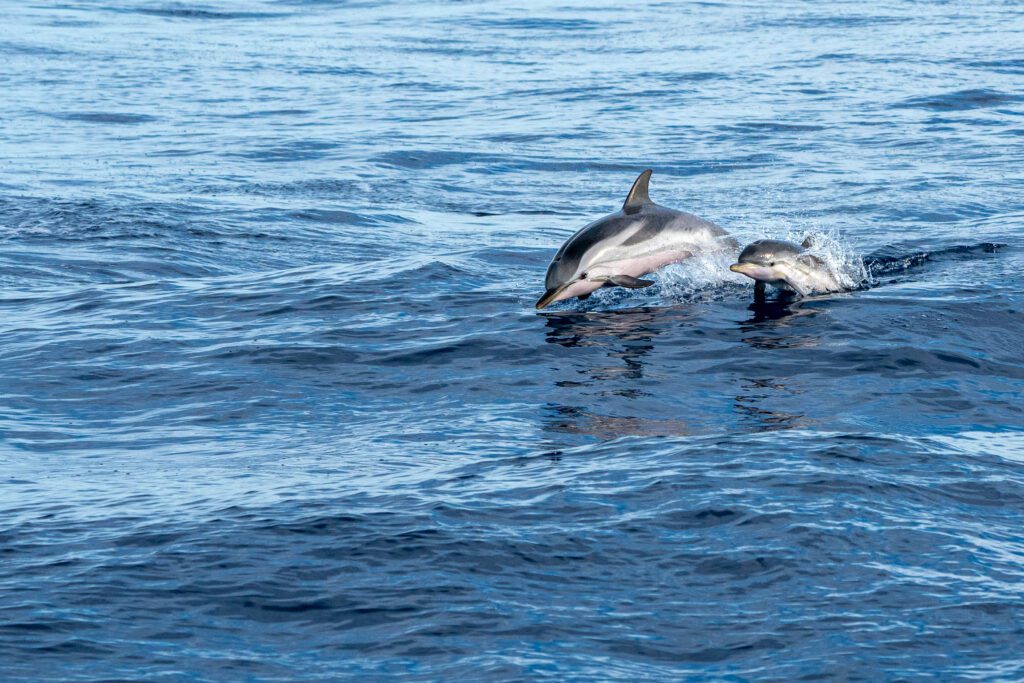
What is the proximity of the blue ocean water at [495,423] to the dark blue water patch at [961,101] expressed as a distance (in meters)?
2.89

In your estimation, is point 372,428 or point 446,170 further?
point 446,170

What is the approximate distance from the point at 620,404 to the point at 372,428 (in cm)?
163

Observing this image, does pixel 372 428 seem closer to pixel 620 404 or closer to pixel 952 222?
pixel 620 404

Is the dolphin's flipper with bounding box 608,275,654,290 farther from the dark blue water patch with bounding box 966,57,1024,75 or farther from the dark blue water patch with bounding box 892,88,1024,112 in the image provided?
the dark blue water patch with bounding box 966,57,1024,75

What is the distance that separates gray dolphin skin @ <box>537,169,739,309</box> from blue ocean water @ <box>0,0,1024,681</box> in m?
0.36

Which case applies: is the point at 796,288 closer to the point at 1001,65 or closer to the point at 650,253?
the point at 650,253

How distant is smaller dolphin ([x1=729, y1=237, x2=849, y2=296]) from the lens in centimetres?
1132

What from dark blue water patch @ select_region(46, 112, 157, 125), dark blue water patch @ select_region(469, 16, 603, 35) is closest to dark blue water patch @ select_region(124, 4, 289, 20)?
dark blue water patch @ select_region(469, 16, 603, 35)

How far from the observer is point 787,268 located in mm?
11508

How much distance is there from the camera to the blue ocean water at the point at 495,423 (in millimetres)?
5969

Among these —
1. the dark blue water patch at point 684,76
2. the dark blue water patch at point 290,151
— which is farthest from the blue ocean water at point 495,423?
the dark blue water patch at point 684,76

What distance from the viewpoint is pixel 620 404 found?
30.3 ft

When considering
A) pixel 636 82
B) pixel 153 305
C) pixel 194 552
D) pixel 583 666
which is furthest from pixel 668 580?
pixel 636 82

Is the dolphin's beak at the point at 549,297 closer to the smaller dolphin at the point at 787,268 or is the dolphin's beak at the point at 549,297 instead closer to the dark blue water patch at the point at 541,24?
the smaller dolphin at the point at 787,268
